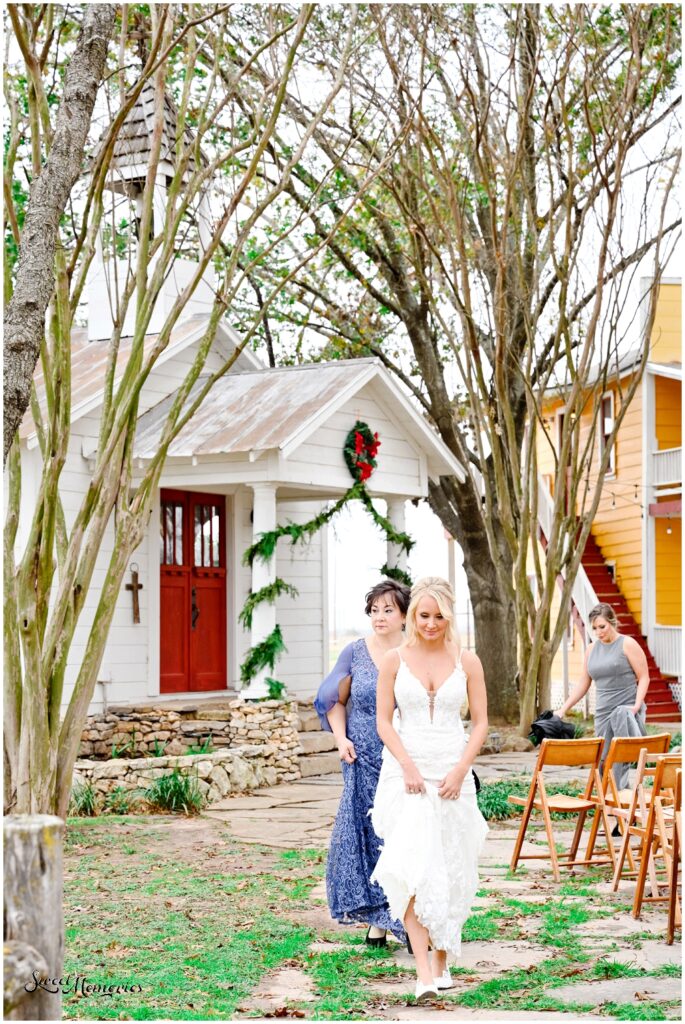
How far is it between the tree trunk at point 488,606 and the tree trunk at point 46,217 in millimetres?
12244

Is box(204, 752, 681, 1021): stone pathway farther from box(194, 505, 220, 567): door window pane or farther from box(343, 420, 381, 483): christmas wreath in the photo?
box(194, 505, 220, 567): door window pane

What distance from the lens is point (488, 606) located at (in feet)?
64.3

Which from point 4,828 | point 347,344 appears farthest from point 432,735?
point 347,344

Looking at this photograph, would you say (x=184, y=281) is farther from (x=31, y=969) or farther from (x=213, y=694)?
(x=31, y=969)

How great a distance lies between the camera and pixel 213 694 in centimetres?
1609

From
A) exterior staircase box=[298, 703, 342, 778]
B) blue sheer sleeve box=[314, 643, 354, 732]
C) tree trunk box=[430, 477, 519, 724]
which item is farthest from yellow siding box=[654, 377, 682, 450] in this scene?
blue sheer sleeve box=[314, 643, 354, 732]

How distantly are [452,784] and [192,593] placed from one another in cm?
1044

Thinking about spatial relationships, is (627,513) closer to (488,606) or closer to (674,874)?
(488,606)

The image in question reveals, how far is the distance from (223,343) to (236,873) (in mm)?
9437

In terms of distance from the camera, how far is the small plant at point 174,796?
483 inches

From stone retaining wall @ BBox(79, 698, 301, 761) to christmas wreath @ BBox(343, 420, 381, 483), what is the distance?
2.98 metres

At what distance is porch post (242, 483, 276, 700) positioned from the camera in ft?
47.4

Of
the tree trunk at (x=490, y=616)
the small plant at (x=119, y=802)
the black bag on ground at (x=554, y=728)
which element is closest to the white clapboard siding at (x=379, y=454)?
the tree trunk at (x=490, y=616)

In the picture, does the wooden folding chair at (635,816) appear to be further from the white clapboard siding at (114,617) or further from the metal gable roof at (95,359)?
the metal gable roof at (95,359)
